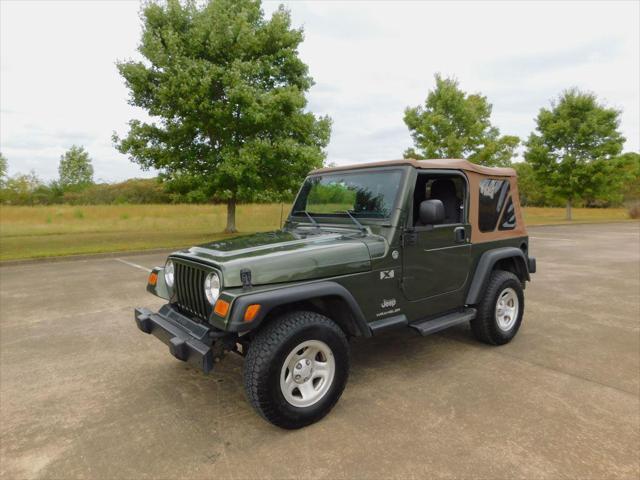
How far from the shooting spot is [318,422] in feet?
9.47

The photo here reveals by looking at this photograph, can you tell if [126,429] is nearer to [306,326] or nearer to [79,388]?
[79,388]

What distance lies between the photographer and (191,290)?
10.1 feet

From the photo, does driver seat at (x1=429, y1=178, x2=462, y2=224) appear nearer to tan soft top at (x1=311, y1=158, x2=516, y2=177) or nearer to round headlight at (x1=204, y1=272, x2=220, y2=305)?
tan soft top at (x1=311, y1=158, x2=516, y2=177)

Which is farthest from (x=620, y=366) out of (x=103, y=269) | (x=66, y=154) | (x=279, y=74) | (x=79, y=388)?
(x=66, y=154)

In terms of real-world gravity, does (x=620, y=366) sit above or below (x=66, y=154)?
below

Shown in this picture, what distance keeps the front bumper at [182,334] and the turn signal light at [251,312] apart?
1.18 ft

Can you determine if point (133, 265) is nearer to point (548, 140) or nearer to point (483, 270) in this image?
point (483, 270)

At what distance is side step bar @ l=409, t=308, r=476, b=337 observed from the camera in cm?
349

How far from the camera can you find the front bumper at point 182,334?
2.65 m

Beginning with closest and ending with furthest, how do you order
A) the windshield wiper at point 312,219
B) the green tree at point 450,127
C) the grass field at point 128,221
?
the windshield wiper at point 312,219, the grass field at point 128,221, the green tree at point 450,127

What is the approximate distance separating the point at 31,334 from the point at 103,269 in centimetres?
491

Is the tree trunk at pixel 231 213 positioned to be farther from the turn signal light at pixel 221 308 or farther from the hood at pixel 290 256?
the turn signal light at pixel 221 308

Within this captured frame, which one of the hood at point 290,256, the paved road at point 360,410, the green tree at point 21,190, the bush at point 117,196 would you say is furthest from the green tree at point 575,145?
the green tree at point 21,190

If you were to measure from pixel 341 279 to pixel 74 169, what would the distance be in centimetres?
5604
